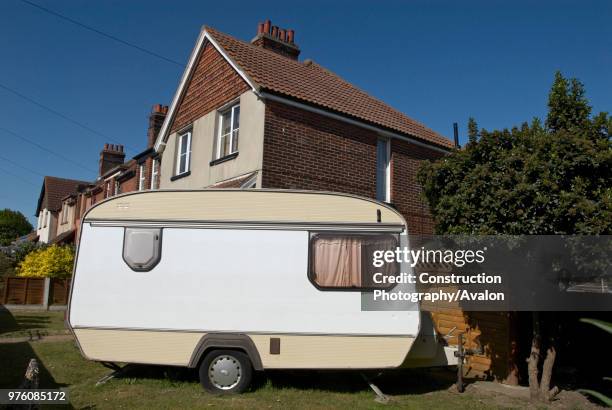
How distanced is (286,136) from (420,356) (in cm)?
653

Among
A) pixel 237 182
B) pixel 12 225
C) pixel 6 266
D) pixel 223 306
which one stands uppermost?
pixel 12 225

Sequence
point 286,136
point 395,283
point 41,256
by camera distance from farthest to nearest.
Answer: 1. point 41,256
2. point 286,136
3. point 395,283

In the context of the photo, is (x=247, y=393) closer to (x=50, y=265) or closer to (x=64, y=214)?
(x=50, y=265)

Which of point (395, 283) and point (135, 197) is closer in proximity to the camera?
point (395, 283)

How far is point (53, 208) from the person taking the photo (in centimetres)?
4325

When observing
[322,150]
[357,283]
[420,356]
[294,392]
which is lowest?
[294,392]

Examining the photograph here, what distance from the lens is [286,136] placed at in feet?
38.5

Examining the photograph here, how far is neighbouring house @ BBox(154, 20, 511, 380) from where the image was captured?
11.6 meters

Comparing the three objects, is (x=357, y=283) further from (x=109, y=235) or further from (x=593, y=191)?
(x=109, y=235)

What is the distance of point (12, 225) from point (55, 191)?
812 inches

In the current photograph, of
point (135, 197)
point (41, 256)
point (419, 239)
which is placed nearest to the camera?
point (135, 197)

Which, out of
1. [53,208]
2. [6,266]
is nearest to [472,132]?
[6,266]

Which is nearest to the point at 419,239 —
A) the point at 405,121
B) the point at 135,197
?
the point at 135,197

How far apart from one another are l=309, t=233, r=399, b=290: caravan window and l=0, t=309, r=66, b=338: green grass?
903 cm
